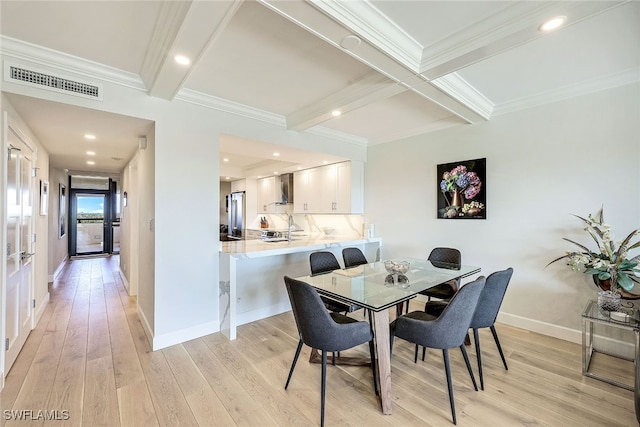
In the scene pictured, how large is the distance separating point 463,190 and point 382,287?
2.15m

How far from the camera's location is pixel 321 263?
3.11 metres

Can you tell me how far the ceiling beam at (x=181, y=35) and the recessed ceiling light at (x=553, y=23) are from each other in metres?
1.88

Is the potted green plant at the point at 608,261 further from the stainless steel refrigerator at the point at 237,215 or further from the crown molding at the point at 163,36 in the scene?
the stainless steel refrigerator at the point at 237,215

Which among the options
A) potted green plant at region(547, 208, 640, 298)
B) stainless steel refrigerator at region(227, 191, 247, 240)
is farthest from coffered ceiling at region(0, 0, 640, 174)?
stainless steel refrigerator at region(227, 191, 247, 240)

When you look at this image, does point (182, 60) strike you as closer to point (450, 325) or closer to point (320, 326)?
point (320, 326)

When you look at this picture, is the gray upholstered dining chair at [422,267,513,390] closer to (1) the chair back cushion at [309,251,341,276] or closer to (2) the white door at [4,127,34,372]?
(1) the chair back cushion at [309,251,341,276]

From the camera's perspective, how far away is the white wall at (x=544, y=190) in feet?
8.78

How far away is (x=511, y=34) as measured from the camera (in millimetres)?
1842

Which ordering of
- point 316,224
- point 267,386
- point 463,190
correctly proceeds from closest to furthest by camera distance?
point 267,386
point 463,190
point 316,224

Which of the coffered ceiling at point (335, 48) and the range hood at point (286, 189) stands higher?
the coffered ceiling at point (335, 48)

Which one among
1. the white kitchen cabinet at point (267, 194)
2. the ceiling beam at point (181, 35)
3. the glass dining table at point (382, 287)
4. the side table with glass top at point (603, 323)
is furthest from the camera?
the white kitchen cabinet at point (267, 194)

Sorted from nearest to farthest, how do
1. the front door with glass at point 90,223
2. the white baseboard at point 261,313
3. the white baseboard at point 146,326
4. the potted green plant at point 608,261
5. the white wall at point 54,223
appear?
the potted green plant at point 608,261
the white baseboard at point 146,326
the white baseboard at point 261,313
the white wall at point 54,223
the front door with glass at point 90,223

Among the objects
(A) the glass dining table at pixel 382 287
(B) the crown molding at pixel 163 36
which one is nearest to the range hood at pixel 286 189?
(A) the glass dining table at pixel 382 287

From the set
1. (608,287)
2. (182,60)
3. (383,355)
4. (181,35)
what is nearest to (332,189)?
(182,60)
